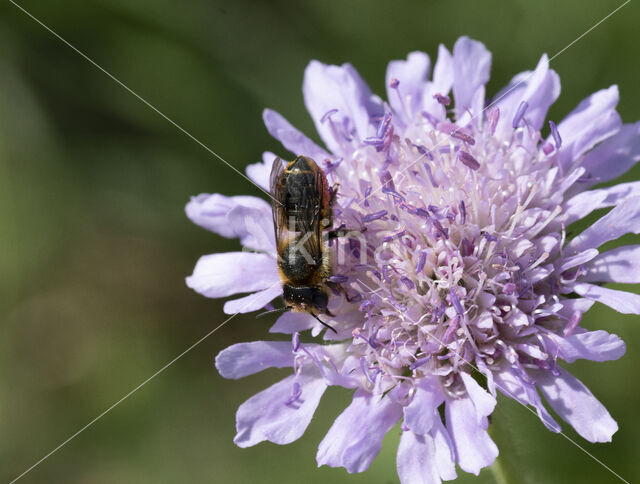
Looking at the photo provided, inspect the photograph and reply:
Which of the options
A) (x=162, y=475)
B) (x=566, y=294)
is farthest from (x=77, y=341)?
(x=566, y=294)

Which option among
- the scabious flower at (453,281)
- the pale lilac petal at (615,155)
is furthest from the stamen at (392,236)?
the pale lilac petal at (615,155)

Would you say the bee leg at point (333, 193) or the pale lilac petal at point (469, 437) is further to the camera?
the bee leg at point (333, 193)

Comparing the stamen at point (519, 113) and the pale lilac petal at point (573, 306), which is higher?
the stamen at point (519, 113)

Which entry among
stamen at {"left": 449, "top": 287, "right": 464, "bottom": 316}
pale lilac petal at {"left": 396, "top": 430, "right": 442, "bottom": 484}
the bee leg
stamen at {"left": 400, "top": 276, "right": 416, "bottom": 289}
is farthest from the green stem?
the bee leg

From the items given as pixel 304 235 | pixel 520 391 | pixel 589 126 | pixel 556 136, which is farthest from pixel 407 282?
pixel 589 126

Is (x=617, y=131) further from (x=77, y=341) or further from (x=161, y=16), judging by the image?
(x=77, y=341)

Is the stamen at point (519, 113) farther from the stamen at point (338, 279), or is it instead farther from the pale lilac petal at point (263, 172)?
the pale lilac petal at point (263, 172)

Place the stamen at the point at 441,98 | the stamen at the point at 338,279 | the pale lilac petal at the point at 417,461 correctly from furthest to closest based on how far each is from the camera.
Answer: the stamen at the point at 441,98 → the stamen at the point at 338,279 → the pale lilac petal at the point at 417,461
